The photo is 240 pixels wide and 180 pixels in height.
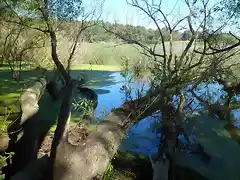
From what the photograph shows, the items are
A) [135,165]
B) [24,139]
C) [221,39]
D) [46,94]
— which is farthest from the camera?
[46,94]

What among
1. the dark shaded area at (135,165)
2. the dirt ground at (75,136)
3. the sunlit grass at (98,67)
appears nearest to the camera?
the dark shaded area at (135,165)

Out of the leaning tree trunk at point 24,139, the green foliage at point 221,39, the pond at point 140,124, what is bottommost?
the pond at point 140,124

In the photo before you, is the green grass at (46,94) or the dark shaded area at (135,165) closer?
the dark shaded area at (135,165)

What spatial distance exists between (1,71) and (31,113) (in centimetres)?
799

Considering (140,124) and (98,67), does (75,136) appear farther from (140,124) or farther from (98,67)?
(98,67)

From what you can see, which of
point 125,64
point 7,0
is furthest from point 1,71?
point 125,64

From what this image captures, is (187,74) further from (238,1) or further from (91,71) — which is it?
(91,71)

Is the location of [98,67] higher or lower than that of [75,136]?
higher

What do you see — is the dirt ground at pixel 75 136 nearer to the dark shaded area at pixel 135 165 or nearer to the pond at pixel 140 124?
the pond at pixel 140 124

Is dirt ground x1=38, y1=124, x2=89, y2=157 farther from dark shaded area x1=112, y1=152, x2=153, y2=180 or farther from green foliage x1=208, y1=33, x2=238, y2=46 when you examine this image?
green foliage x1=208, y1=33, x2=238, y2=46

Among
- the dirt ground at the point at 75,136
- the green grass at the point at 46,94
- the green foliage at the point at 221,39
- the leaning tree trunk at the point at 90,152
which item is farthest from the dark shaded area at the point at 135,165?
the green foliage at the point at 221,39

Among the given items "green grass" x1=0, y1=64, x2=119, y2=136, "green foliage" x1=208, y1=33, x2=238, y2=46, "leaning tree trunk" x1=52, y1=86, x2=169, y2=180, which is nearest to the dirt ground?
"green grass" x1=0, y1=64, x2=119, y2=136

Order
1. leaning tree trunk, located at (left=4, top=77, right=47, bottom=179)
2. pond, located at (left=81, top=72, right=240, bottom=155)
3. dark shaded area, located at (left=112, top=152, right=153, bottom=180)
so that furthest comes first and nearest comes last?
pond, located at (left=81, top=72, right=240, bottom=155)
dark shaded area, located at (left=112, top=152, right=153, bottom=180)
leaning tree trunk, located at (left=4, top=77, right=47, bottom=179)

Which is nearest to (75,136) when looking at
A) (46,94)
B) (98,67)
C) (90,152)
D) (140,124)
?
(140,124)
